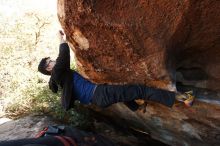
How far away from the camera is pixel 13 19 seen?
891 centimetres

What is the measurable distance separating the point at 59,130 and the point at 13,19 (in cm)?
545

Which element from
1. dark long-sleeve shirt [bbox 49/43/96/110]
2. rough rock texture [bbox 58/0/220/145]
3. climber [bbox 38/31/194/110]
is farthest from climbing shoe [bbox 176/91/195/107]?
dark long-sleeve shirt [bbox 49/43/96/110]

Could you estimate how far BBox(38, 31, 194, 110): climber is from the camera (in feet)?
12.6

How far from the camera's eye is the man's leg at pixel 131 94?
12.5 feet

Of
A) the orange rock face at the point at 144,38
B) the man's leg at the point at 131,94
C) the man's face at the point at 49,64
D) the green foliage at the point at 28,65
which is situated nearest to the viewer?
the orange rock face at the point at 144,38

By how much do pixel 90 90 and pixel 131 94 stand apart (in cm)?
55

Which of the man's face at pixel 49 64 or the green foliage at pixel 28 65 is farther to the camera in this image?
the green foliage at pixel 28 65

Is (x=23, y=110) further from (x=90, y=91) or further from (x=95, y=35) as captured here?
(x=95, y=35)

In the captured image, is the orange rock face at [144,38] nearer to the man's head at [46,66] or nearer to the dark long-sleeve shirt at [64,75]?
the dark long-sleeve shirt at [64,75]

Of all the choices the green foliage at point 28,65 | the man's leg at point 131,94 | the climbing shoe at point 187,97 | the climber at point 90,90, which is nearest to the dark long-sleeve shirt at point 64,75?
the climber at point 90,90

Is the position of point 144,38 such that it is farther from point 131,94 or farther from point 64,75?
point 64,75

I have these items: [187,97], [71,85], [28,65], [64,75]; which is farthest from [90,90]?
[28,65]

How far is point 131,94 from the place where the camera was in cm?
389

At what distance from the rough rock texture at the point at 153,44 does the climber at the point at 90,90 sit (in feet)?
0.27
